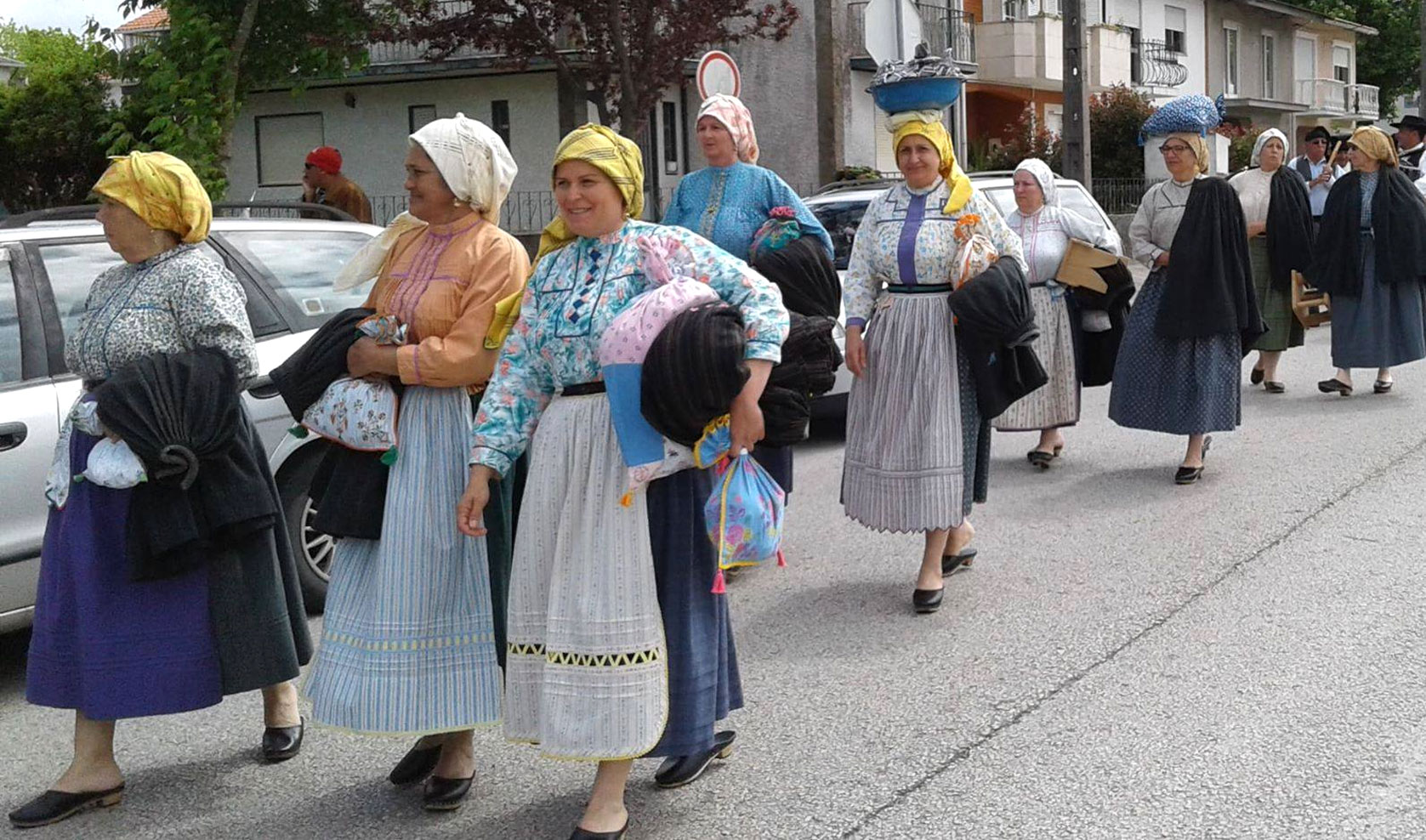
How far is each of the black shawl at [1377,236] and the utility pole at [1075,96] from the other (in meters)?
7.49

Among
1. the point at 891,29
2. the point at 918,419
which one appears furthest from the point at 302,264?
the point at 891,29

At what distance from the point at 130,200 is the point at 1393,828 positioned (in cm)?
365

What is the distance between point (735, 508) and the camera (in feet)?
12.8

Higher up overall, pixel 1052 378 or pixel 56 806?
pixel 1052 378

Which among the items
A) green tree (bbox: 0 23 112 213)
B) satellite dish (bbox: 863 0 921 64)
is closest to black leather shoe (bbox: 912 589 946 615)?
satellite dish (bbox: 863 0 921 64)

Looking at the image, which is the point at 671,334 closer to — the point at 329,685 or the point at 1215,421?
the point at 329,685

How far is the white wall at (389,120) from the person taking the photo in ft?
89.3

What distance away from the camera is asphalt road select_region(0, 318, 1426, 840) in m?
4.19

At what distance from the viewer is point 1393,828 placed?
3949 mm

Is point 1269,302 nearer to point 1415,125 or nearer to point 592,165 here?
point 1415,125

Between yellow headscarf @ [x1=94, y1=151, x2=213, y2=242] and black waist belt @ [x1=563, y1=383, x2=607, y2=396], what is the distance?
1.29 metres

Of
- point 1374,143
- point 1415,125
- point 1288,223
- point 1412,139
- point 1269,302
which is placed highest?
point 1415,125

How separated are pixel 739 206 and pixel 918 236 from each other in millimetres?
925

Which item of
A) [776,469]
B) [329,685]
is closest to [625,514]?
[329,685]
